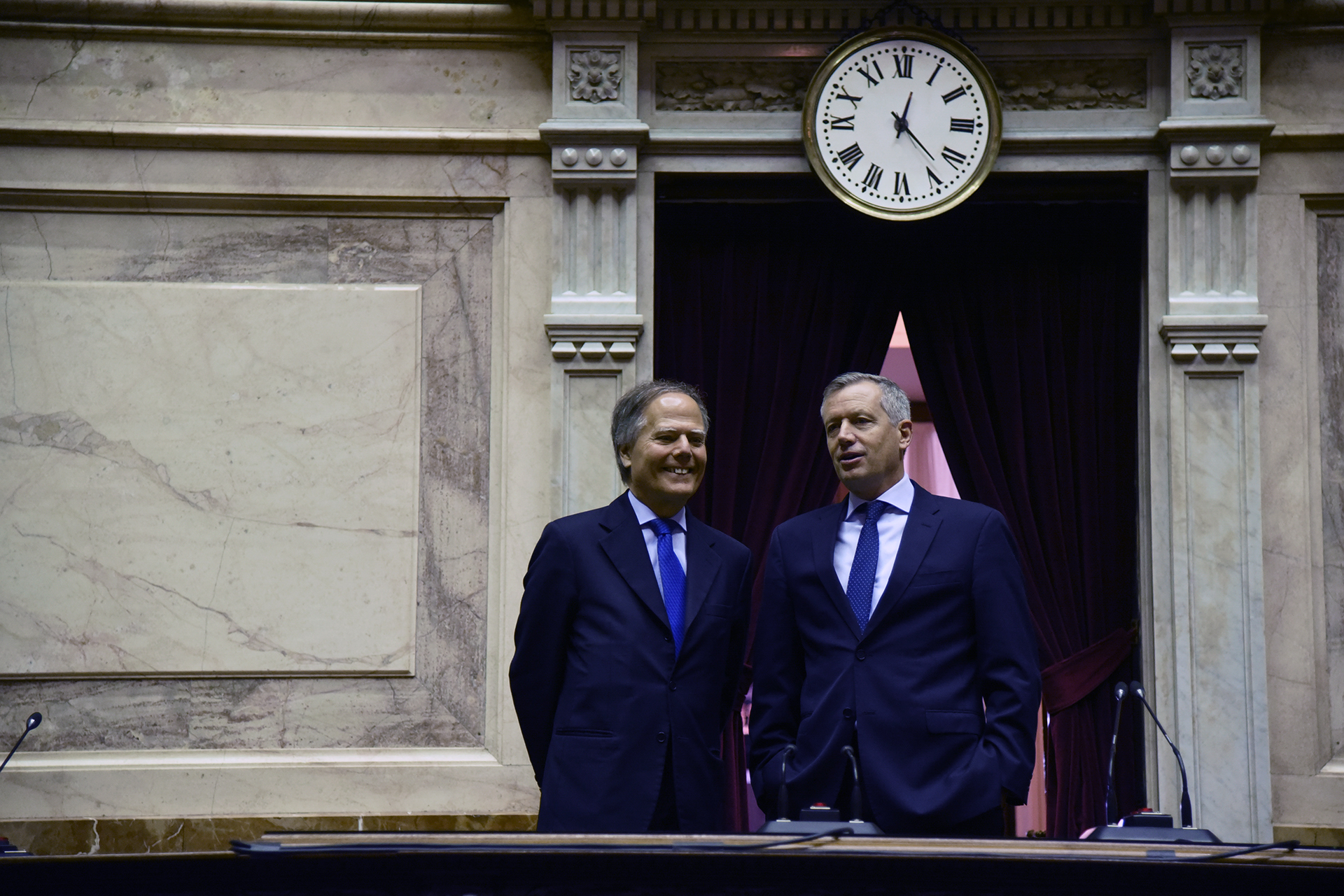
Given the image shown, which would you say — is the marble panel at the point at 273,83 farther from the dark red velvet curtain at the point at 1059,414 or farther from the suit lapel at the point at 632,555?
the suit lapel at the point at 632,555

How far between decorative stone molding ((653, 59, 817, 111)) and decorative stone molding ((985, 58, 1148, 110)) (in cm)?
67

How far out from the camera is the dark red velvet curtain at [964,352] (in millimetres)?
5008

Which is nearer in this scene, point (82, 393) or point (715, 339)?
point (82, 393)

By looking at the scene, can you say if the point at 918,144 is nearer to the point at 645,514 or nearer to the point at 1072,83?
the point at 1072,83

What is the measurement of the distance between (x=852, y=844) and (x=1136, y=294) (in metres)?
3.31

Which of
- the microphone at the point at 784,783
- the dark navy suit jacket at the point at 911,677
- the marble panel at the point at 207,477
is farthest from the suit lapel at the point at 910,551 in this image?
the marble panel at the point at 207,477

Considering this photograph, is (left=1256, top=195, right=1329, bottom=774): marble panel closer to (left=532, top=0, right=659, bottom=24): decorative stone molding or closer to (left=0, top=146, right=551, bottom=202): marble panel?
(left=0, top=146, right=551, bottom=202): marble panel

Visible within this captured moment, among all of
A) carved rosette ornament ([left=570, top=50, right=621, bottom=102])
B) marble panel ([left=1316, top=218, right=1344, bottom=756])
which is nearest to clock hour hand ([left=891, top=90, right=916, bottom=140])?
carved rosette ornament ([left=570, top=50, right=621, bottom=102])

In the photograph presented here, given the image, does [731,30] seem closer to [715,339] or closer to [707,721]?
[715,339]

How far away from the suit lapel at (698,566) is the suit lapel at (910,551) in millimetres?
389

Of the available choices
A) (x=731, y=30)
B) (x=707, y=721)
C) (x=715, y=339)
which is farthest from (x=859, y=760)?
(x=731, y=30)

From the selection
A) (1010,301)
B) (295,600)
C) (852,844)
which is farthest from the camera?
(1010,301)

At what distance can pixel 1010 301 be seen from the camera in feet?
16.9

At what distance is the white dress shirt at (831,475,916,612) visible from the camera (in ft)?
10.7
